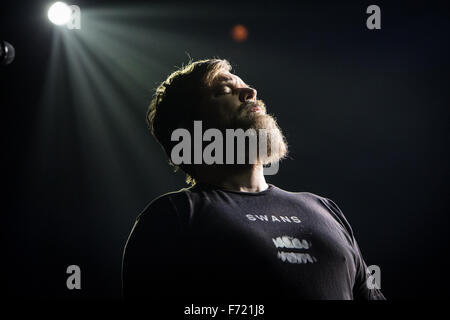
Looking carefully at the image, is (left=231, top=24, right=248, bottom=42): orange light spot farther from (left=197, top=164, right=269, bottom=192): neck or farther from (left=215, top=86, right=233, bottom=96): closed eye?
(left=197, top=164, right=269, bottom=192): neck

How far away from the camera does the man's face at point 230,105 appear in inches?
48.5

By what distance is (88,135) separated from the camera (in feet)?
8.39

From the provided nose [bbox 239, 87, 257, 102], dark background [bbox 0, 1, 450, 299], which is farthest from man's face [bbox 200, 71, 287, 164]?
dark background [bbox 0, 1, 450, 299]

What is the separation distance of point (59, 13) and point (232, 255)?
209cm

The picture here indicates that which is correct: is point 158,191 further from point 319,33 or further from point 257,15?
point 319,33

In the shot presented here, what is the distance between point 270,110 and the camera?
2533 mm

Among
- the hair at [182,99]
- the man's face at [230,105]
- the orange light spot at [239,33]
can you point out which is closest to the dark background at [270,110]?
the orange light spot at [239,33]

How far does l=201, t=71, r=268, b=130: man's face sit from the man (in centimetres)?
3

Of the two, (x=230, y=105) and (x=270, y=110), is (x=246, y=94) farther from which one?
(x=270, y=110)

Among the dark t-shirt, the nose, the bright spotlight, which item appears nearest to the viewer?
the dark t-shirt

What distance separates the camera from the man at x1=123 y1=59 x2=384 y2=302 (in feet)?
2.98
